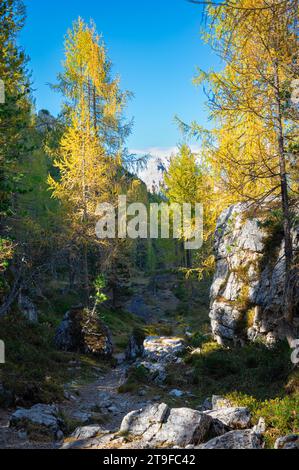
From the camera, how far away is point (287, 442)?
505cm

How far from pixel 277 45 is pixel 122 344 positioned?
14.4m

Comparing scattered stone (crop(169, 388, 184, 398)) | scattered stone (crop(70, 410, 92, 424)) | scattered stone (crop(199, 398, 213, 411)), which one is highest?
scattered stone (crop(199, 398, 213, 411))

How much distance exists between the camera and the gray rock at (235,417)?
638 centimetres

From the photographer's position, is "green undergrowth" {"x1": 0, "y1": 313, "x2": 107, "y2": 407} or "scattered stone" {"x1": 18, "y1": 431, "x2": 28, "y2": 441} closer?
"scattered stone" {"x1": 18, "y1": 431, "x2": 28, "y2": 441}

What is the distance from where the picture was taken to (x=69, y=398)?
925cm

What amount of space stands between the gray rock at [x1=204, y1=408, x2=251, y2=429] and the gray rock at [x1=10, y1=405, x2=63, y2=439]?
2.88 metres

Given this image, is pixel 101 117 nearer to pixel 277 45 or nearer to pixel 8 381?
pixel 277 45

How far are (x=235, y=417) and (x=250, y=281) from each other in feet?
19.2

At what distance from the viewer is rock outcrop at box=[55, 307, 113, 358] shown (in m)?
14.0

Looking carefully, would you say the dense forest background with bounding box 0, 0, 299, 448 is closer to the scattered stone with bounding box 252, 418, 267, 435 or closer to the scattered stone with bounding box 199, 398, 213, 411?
the scattered stone with bounding box 199, 398, 213, 411

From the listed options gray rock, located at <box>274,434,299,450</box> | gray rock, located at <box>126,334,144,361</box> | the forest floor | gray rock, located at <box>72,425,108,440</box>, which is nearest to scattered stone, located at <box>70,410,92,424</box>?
the forest floor

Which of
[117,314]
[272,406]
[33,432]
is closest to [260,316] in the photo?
[272,406]

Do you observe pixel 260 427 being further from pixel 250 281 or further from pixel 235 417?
pixel 250 281
